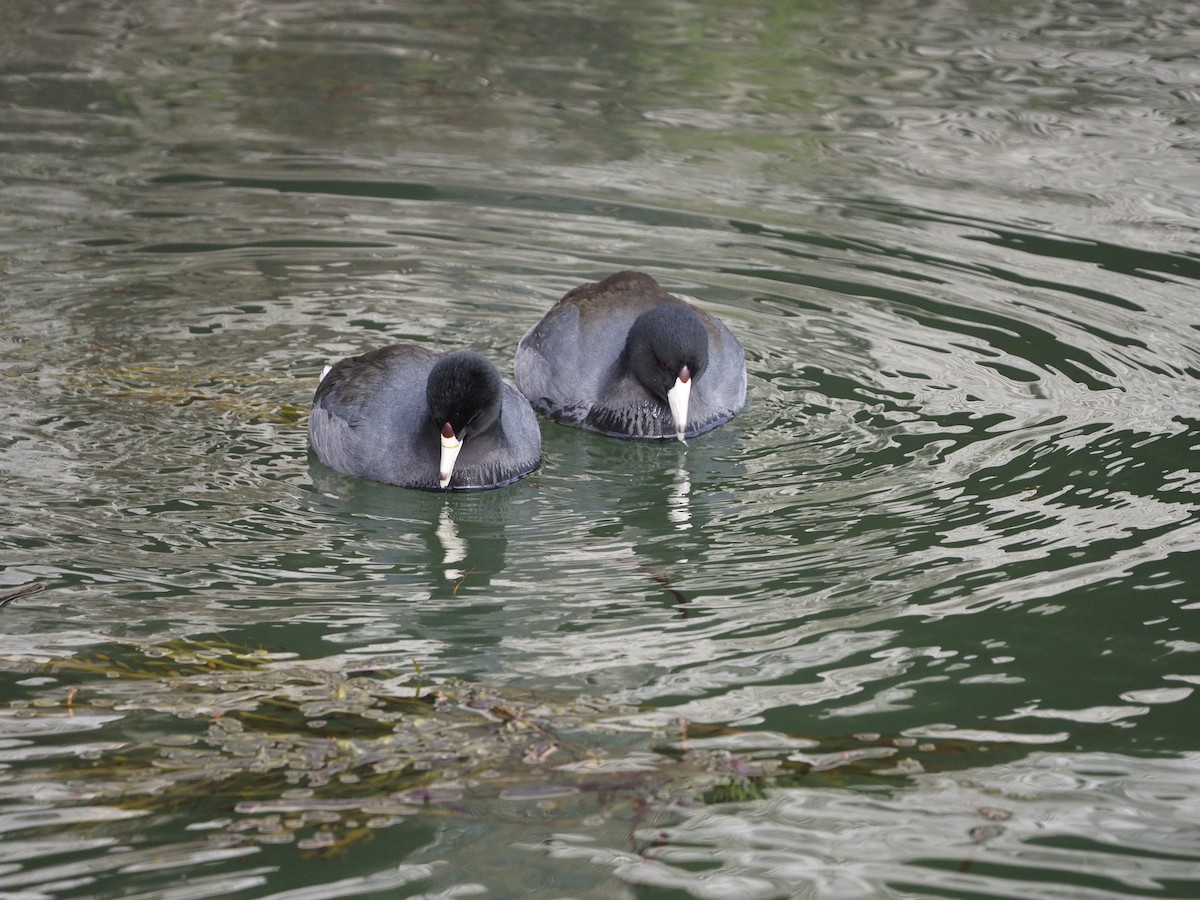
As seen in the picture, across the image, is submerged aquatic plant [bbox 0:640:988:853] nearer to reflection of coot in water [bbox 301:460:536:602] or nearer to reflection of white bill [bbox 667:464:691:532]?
reflection of coot in water [bbox 301:460:536:602]

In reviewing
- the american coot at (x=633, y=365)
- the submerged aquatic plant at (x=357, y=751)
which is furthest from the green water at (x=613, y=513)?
the american coot at (x=633, y=365)

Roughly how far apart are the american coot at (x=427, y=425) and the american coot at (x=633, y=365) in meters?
0.60

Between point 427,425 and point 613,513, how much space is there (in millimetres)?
811

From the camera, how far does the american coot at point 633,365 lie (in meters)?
6.70

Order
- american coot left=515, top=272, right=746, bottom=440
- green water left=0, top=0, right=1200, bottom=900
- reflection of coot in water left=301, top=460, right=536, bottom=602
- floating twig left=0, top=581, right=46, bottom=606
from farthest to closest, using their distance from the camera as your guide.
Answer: american coot left=515, top=272, right=746, bottom=440, reflection of coot in water left=301, top=460, right=536, bottom=602, floating twig left=0, top=581, right=46, bottom=606, green water left=0, top=0, right=1200, bottom=900

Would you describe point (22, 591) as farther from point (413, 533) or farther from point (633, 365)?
point (633, 365)

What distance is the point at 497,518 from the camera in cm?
600

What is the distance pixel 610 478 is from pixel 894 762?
7.95 feet

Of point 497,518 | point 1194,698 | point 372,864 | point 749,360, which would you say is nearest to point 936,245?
point 749,360

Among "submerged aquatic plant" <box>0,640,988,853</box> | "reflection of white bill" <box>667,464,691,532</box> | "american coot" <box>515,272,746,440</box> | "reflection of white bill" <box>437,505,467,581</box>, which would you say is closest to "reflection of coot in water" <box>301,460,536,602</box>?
"reflection of white bill" <box>437,505,467,581</box>

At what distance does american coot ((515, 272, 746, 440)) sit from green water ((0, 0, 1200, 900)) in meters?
0.17

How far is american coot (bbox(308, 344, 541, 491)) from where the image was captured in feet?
19.5

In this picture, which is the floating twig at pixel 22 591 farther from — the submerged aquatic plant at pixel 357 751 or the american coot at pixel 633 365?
the american coot at pixel 633 365

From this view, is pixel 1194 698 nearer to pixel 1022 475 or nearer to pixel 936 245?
pixel 1022 475
